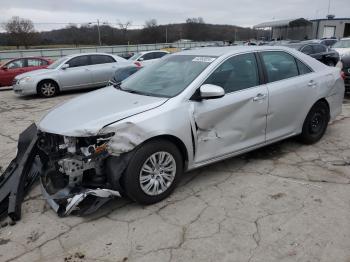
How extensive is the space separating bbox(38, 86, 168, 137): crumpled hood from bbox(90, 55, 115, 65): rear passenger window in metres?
8.39

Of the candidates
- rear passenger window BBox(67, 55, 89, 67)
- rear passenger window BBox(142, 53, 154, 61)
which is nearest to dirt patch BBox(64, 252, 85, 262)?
rear passenger window BBox(67, 55, 89, 67)

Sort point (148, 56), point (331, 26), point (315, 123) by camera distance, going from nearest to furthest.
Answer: point (315, 123) < point (148, 56) < point (331, 26)

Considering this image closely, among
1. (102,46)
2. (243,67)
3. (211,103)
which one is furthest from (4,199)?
(102,46)

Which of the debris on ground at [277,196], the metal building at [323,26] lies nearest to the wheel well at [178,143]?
the debris on ground at [277,196]

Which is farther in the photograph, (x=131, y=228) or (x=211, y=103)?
(x=211, y=103)

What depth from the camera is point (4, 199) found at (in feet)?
11.6

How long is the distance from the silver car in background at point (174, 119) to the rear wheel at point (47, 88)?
7548 millimetres

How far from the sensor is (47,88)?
11258mm

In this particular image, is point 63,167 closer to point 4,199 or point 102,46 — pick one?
point 4,199

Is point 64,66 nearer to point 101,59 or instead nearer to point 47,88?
point 47,88

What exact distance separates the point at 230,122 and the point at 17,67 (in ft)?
40.3

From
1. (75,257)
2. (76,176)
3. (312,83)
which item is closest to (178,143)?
(76,176)

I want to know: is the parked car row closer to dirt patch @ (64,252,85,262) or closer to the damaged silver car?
the damaged silver car

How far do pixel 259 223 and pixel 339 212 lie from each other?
86 centimetres
